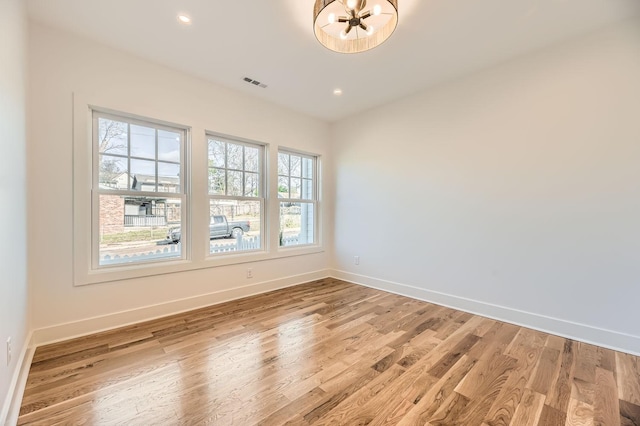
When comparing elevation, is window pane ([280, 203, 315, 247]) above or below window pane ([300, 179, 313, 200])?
below

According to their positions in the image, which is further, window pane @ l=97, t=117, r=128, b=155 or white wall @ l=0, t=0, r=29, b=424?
window pane @ l=97, t=117, r=128, b=155

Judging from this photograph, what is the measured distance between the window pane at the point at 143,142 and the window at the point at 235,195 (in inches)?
25.0

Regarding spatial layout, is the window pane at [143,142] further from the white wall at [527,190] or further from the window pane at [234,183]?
the white wall at [527,190]

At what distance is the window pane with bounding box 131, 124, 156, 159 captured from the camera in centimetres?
285

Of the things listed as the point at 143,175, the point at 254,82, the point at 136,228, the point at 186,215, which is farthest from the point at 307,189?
the point at 136,228

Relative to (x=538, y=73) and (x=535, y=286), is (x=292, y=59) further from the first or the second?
(x=535, y=286)

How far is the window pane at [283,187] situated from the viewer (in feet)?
13.8

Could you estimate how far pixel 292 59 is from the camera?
112 inches

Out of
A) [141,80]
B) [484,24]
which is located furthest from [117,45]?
Result: [484,24]

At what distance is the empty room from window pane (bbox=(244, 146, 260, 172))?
5cm

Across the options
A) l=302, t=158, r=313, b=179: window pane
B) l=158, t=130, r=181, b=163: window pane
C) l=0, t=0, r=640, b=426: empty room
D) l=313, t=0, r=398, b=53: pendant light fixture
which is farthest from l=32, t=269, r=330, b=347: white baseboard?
l=313, t=0, r=398, b=53: pendant light fixture

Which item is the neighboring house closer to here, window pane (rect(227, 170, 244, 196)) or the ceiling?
window pane (rect(227, 170, 244, 196))

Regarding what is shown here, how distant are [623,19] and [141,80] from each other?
177 inches

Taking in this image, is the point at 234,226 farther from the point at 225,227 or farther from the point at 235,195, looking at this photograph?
the point at 235,195
